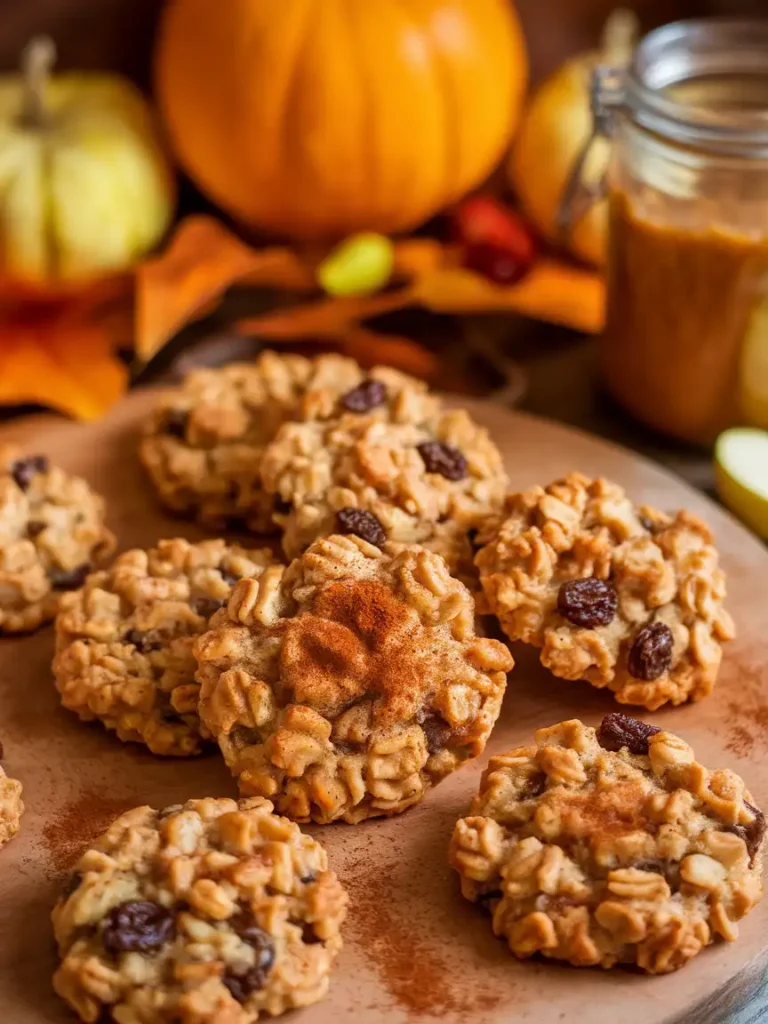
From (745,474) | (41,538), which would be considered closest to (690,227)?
(745,474)

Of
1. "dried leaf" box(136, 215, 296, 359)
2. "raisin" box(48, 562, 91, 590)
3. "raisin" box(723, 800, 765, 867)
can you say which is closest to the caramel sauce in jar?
"dried leaf" box(136, 215, 296, 359)

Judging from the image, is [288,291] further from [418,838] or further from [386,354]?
[418,838]

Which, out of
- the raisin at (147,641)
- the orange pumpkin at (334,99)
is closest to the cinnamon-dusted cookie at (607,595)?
the raisin at (147,641)

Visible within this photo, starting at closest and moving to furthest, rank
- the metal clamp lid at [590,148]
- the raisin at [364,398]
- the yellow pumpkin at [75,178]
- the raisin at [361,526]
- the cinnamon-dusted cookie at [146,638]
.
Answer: the cinnamon-dusted cookie at [146,638], the raisin at [361,526], the raisin at [364,398], the metal clamp lid at [590,148], the yellow pumpkin at [75,178]

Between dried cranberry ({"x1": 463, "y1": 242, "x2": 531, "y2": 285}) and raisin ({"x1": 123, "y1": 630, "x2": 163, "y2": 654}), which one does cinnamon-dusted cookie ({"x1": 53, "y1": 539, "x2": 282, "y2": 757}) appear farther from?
dried cranberry ({"x1": 463, "y1": 242, "x2": 531, "y2": 285})

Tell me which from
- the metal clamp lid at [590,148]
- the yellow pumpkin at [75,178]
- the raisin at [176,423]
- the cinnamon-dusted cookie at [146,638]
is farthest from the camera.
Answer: the yellow pumpkin at [75,178]

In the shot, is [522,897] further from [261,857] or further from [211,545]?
[211,545]

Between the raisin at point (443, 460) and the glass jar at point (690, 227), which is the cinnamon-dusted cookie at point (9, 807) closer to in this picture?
the raisin at point (443, 460)

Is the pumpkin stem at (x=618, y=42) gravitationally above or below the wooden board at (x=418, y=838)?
above
